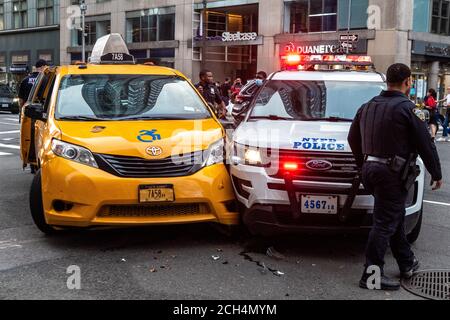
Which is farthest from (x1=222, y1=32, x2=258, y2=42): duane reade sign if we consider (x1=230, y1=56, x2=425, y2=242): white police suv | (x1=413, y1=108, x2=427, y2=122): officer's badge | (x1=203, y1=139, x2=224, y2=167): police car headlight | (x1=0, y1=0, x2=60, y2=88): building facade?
(x1=413, y1=108, x2=427, y2=122): officer's badge

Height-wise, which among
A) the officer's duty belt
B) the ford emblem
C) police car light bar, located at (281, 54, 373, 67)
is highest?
police car light bar, located at (281, 54, 373, 67)

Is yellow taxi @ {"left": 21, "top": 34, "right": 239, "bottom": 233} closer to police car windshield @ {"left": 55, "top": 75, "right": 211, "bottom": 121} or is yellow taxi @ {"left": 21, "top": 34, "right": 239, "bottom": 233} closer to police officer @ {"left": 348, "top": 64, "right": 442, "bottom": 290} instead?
police car windshield @ {"left": 55, "top": 75, "right": 211, "bottom": 121}

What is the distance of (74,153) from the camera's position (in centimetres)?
534

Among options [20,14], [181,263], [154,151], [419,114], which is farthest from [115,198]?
[20,14]

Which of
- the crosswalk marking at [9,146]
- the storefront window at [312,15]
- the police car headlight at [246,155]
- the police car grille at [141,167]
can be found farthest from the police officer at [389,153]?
the storefront window at [312,15]

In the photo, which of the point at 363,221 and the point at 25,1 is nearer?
the point at 363,221

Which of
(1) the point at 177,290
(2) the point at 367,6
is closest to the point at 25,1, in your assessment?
(2) the point at 367,6

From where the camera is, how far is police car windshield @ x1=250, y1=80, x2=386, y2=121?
6.18m

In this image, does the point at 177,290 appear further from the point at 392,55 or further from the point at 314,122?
the point at 392,55

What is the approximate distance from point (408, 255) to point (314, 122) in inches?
70.2

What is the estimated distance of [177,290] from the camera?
4.39 metres

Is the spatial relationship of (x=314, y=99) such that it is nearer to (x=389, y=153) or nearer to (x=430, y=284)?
(x=389, y=153)

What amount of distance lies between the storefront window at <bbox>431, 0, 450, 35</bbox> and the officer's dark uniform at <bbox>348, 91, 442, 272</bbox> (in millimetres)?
26818

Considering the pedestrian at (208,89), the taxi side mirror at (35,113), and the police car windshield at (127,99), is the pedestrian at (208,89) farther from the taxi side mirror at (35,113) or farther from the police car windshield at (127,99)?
the taxi side mirror at (35,113)
